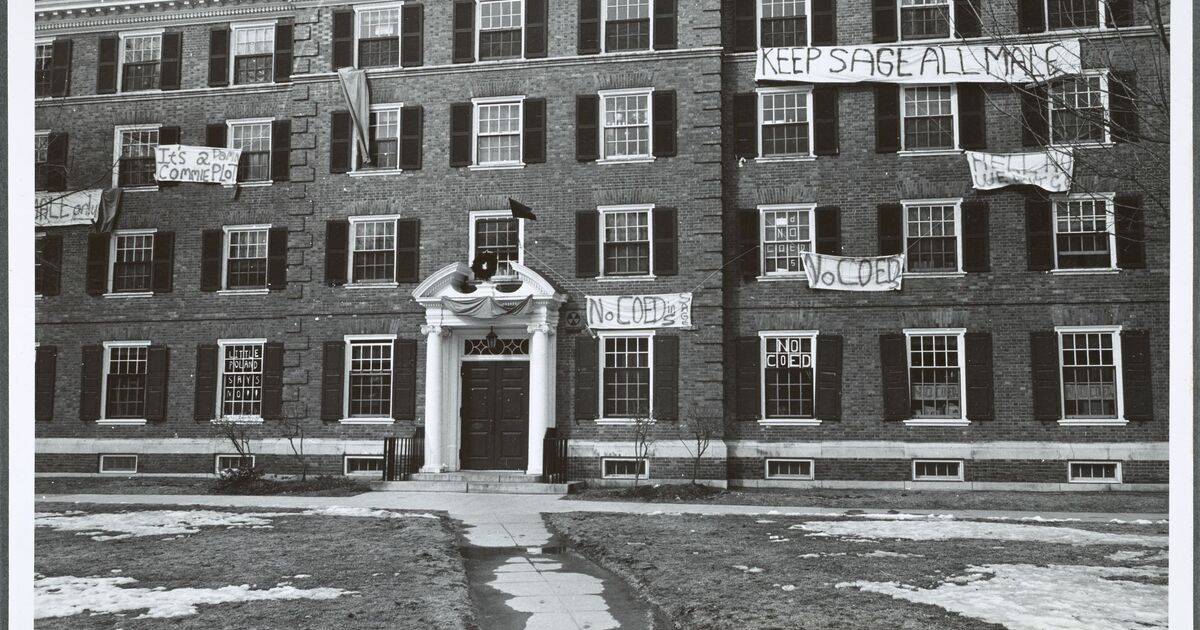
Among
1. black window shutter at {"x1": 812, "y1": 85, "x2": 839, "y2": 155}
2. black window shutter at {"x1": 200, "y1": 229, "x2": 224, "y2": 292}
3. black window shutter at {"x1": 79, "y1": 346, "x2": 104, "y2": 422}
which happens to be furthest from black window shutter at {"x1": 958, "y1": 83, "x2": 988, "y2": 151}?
black window shutter at {"x1": 79, "y1": 346, "x2": 104, "y2": 422}

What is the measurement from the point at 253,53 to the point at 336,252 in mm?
4084

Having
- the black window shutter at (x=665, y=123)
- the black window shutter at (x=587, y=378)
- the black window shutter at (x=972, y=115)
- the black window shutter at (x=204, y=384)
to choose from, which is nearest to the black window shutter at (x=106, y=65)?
the black window shutter at (x=204, y=384)

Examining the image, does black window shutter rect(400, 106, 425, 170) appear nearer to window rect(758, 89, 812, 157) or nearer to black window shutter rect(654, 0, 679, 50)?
black window shutter rect(654, 0, 679, 50)

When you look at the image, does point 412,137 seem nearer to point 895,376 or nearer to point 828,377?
point 828,377

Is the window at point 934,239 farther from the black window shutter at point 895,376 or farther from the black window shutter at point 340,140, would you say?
the black window shutter at point 340,140

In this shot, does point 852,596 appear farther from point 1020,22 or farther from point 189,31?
point 189,31

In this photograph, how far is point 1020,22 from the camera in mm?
11078

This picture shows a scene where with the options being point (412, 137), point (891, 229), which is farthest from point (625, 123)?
point (891, 229)

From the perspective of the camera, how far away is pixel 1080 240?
50.8ft

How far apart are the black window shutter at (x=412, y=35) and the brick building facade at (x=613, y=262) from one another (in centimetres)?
4

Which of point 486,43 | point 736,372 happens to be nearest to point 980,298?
point 736,372

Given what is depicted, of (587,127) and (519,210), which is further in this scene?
(587,127)

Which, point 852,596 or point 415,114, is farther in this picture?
point 415,114

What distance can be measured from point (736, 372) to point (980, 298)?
463 centimetres
